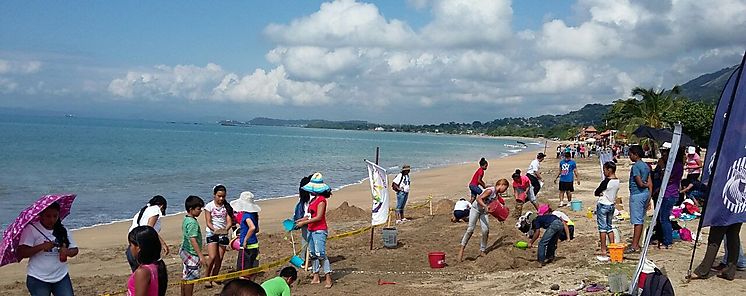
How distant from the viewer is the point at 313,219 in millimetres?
8586

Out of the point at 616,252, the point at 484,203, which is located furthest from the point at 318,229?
the point at 616,252

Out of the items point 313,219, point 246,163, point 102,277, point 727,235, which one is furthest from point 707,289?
point 246,163

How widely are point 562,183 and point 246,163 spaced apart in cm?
3530

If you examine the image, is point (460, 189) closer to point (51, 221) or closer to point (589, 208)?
point (589, 208)

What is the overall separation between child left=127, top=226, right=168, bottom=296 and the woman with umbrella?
1.69 metres

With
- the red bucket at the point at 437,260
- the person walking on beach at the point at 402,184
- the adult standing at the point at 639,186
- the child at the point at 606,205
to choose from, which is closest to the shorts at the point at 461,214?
the person walking on beach at the point at 402,184

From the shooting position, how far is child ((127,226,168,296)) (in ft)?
13.1

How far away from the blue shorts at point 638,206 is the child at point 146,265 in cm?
748

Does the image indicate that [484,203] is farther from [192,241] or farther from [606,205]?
[192,241]

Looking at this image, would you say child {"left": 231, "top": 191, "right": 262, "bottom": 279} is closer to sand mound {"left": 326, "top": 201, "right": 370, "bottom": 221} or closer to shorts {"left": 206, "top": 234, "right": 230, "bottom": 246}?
shorts {"left": 206, "top": 234, "right": 230, "bottom": 246}

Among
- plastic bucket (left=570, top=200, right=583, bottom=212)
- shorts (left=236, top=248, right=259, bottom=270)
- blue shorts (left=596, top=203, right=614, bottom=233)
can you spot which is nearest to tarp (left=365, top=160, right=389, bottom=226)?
shorts (left=236, top=248, right=259, bottom=270)

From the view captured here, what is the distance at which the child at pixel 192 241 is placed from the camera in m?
7.62

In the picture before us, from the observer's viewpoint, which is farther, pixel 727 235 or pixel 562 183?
pixel 562 183

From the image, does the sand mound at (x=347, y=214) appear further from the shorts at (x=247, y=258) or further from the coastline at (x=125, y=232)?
the shorts at (x=247, y=258)
